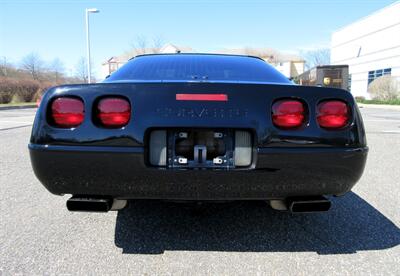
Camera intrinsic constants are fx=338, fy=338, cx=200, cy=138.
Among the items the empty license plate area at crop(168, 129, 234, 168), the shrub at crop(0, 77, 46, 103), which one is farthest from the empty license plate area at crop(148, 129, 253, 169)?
the shrub at crop(0, 77, 46, 103)

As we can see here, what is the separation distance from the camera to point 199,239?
2.51 meters

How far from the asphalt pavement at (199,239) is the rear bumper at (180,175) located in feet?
1.56

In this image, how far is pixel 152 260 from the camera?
221 cm

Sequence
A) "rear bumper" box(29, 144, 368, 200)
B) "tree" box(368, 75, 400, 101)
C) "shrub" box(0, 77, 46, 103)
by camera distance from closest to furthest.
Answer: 1. "rear bumper" box(29, 144, 368, 200)
2. "shrub" box(0, 77, 46, 103)
3. "tree" box(368, 75, 400, 101)

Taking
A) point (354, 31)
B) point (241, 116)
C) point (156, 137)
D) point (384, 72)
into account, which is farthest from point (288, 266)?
point (354, 31)

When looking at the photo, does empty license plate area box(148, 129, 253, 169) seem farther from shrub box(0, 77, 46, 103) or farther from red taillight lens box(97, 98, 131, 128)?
shrub box(0, 77, 46, 103)

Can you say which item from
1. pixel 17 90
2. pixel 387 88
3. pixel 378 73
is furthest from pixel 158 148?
pixel 378 73

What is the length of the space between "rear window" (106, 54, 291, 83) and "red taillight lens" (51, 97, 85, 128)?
2.11 feet

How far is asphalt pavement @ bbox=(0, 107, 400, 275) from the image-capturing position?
2.14 meters

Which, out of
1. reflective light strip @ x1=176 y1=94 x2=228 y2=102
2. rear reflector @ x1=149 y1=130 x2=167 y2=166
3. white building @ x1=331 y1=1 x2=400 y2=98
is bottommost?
rear reflector @ x1=149 y1=130 x2=167 y2=166

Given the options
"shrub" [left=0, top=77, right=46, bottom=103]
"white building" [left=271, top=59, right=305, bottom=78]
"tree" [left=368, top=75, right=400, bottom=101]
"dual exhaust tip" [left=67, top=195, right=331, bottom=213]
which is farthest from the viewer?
"white building" [left=271, top=59, right=305, bottom=78]

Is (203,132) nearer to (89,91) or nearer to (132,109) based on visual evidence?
(132,109)

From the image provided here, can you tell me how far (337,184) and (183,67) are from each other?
1.62 m

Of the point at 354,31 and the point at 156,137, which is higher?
the point at 354,31
